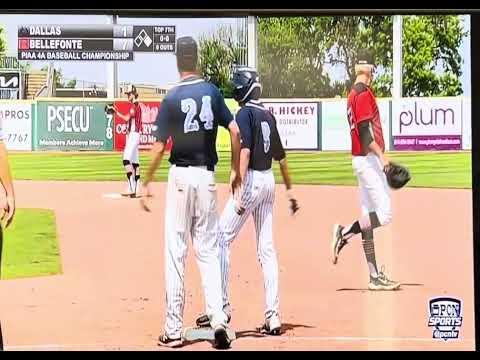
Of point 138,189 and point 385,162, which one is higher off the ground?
point 385,162

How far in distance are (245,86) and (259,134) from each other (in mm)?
327

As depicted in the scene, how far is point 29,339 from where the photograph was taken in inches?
232

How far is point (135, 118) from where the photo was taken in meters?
5.84

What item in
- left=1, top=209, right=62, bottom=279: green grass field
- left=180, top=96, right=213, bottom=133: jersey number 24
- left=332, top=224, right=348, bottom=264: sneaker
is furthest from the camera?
left=332, top=224, right=348, bottom=264: sneaker

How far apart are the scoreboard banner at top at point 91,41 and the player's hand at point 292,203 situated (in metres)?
1.22

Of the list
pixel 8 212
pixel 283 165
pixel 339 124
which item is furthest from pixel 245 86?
pixel 8 212

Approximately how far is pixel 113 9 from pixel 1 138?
1112 millimetres

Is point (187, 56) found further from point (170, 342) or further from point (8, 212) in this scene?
point (170, 342)

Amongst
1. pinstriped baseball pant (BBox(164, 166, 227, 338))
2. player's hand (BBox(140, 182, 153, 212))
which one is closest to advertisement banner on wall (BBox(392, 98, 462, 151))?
pinstriped baseball pant (BBox(164, 166, 227, 338))

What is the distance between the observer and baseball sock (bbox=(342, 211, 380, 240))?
5.92m

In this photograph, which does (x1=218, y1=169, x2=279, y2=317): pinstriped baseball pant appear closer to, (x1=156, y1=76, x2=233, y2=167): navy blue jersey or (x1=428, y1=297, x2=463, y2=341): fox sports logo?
(x1=156, y1=76, x2=233, y2=167): navy blue jersey

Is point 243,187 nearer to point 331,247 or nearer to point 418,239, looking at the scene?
point 331,247

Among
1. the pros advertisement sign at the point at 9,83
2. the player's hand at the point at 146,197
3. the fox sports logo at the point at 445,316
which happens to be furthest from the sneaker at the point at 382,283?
the pros advertisement sign at the point at 9,83
